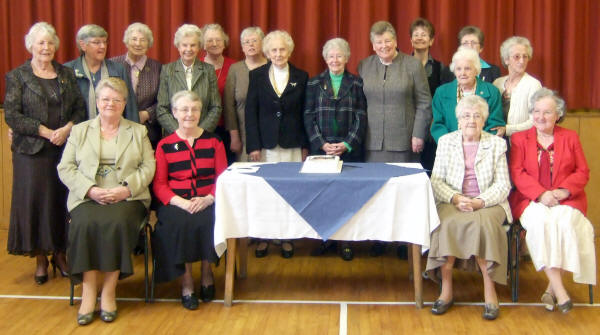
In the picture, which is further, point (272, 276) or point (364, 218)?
point (272, 276)

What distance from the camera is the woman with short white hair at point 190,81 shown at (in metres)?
4.43

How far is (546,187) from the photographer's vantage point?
12.7 ft

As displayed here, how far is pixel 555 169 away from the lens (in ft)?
12.6

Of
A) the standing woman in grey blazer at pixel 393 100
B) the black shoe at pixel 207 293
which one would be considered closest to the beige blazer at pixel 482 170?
the standing woman in grey blazer at pixel 393 100

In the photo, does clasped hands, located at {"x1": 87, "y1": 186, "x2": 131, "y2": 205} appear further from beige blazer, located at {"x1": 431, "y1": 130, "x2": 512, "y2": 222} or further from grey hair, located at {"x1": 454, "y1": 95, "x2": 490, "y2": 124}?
grey hair, located at {"x1": 454, "y1": 95, "x2": 490, "y2": 124}

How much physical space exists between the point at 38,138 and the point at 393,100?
2.17 m

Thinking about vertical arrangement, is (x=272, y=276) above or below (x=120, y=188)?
below

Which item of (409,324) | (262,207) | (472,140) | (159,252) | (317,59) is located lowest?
(409,324)

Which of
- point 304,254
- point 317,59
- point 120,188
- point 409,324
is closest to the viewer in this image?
point 409,324

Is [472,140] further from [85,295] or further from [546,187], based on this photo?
[85,295]

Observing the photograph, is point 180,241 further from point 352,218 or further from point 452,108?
point 452,108

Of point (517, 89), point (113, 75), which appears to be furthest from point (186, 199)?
point (517, 89)

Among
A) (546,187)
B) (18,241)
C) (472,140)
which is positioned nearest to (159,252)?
(18,241)

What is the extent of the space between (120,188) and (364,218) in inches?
52.0
